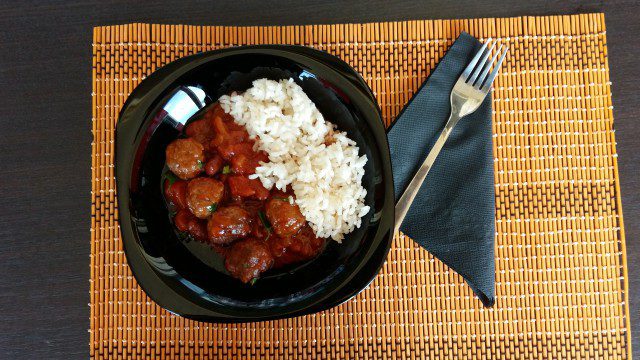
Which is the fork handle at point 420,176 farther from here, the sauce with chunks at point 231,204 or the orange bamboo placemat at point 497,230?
the sauce with chunks at point 231,204

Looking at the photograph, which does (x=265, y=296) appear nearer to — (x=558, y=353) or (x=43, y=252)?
(x=43, y=252)

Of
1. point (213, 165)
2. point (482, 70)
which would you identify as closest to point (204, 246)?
point (213, 165)

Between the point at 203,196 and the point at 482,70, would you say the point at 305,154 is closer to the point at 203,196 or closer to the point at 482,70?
the point at 203,196

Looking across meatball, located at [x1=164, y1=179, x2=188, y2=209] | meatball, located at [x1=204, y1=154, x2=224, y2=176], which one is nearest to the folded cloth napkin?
meatball, located at [x1=204, y1=154, x2=224, y2=176]

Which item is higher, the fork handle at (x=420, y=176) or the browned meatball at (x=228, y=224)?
the fork handle at (x=420, y=176)

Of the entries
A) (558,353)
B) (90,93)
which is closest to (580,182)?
(558,353)

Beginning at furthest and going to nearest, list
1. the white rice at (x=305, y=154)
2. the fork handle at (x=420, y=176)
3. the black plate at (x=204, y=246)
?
the fork handle at (x=420, y=176), the white rice at (x=305, y=154), the black plate at (x=204, y=246)

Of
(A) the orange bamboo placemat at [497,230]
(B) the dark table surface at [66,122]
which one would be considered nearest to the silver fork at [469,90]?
(A) the orange bamboo placemat at [497,230]

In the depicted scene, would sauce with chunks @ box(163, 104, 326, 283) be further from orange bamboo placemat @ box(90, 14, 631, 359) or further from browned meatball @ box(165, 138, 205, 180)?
orange bamboo placemat @ box(90, 14, 631, 359)
